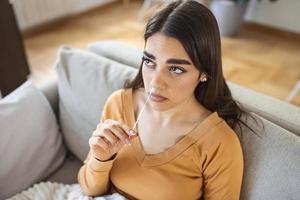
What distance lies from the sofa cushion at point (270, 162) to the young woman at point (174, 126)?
43 mm

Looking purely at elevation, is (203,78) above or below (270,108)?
above

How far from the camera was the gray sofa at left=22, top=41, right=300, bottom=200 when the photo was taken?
0.81m

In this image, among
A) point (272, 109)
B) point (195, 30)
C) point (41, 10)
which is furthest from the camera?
point (41, 10)

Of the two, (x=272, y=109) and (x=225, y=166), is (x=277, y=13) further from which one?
(x=225, y=166)

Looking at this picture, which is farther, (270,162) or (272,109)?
(272,109)

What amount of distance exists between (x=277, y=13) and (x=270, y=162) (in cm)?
285

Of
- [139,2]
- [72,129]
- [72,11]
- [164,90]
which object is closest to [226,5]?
[139,2]

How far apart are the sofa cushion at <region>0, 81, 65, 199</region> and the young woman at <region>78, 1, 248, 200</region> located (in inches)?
10.5

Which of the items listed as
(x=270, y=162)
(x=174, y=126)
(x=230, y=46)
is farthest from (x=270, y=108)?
(x=230, y=46)

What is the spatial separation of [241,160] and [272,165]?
0.27ft

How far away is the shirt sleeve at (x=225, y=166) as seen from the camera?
810 millimetres

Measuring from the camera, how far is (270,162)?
32.4 inches

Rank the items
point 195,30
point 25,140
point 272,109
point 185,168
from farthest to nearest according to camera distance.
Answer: point 25,140 < point 272,109 < point 185,168 < point 195,30

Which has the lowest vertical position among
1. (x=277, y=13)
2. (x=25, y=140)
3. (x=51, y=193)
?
(x=277, y=13)
